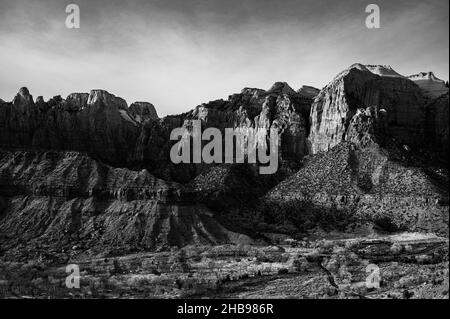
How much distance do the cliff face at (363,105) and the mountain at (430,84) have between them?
594cm

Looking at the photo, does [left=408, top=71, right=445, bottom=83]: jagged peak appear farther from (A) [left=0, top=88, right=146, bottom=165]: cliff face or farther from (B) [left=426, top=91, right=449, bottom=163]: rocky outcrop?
(A) [left=0, top=88, right=146, bottom=165]: cliff face

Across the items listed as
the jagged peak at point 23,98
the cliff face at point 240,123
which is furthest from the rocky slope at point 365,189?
the jagged peak at point 23,98

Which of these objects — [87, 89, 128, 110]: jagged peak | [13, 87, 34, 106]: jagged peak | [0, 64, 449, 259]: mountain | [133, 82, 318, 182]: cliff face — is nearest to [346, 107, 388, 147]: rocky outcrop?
[0, 64, 449, 259]: mountain

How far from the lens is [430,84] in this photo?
19538 centimetres

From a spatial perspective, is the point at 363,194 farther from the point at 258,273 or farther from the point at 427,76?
the point at 427,76

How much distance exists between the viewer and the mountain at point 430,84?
625 ft

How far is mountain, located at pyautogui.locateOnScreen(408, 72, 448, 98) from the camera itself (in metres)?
190

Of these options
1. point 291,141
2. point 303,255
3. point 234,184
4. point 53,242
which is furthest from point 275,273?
point 291,141

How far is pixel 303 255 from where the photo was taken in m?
109

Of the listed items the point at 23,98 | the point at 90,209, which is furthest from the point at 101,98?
the point at 90,209

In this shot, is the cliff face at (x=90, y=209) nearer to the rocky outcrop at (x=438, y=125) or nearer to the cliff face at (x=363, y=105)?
the cliff face at (x=363, y=105)

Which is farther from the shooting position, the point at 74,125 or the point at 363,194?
the point at 74,125

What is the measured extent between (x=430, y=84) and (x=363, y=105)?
36.3 meters
